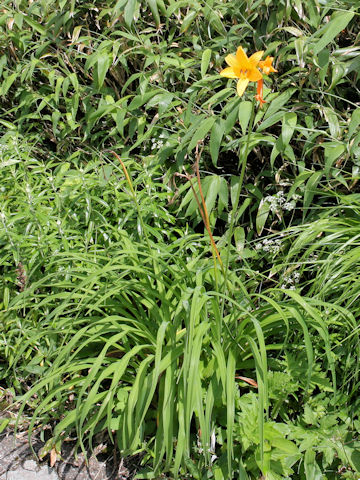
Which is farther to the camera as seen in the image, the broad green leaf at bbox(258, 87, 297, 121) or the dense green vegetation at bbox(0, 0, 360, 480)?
the broad green leaf at bbox(258, 87, 297, 121)

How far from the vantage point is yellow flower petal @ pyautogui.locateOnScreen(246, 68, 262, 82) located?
117 centimetres

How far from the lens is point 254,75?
1.18 metres

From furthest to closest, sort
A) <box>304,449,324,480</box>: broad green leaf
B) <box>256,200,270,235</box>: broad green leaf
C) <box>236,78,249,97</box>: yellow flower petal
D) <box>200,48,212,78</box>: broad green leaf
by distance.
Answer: <box>200,48,212,78</box>: broad green leaf < <box>256,200,270,235</box>: broad green leaf < <box>304,449,324,480</box>: broad green leaf < <box>236,78,249,97</box>: yellow flower petal

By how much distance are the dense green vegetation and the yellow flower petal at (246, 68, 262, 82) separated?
0.25m

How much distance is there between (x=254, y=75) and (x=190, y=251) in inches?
49.8

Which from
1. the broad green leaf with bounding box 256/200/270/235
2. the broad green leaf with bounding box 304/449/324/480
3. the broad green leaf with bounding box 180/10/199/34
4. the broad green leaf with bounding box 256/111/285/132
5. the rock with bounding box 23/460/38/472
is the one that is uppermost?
the broad green leaf with bounding box 180/10/199/34

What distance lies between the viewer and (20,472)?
1.81 meters

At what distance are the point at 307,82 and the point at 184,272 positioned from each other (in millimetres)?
1095

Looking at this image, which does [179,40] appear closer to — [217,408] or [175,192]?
[175,192]

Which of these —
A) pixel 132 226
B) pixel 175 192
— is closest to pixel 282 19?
pixel 175 192

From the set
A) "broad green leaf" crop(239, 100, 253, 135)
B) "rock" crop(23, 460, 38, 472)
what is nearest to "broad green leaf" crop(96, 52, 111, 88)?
"broad green leaf" crop(239, 100, 253, 135)

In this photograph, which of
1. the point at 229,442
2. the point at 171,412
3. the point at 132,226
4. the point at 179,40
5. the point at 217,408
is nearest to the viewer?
the point at 229,442

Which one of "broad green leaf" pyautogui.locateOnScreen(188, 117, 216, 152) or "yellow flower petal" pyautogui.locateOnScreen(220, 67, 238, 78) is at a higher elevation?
"yellow flower petal" pyautogui.locateOnScreen(220, 67, 238, 78)

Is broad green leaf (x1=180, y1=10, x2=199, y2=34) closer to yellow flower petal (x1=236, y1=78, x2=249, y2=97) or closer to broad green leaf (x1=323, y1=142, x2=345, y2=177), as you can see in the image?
broad green leaf (x1=323, y1=142, x2=345, y2=177)
